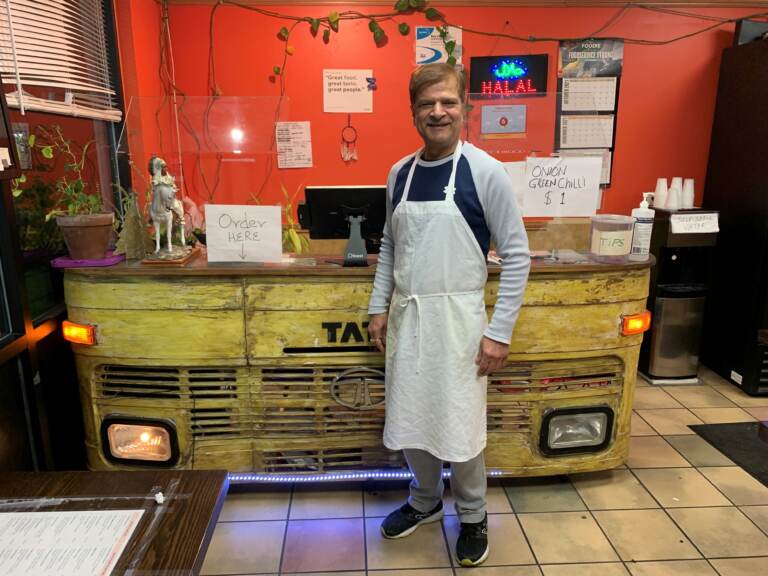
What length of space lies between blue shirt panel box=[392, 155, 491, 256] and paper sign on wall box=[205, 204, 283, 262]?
0.59 m

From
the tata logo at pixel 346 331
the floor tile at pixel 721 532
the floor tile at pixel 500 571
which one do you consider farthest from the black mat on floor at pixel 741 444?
the tata logo at pixel 346 331

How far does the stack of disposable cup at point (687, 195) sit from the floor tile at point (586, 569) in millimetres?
2451

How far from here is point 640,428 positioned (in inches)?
121

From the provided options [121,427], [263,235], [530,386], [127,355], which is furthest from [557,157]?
[121,427]

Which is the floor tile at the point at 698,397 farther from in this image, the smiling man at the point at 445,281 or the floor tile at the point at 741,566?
the smiling man at the point at 445,281

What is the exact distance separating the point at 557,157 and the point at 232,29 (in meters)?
2.40

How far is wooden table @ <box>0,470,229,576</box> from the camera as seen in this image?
3.23ft

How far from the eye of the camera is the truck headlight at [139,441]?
87.4 inches

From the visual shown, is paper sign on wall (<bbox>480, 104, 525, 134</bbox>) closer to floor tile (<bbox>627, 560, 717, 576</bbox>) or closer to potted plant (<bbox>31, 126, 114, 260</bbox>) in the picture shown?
potted plant (<bbox>31, 126, 114, 260</bbox>)

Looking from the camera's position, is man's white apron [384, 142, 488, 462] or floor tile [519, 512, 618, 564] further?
floor tile [519, 512, 618, 564]

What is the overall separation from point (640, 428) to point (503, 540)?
1320mm

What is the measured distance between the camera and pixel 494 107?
8.04 ft

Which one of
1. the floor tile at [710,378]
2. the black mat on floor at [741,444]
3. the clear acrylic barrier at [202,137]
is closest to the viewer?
the clear acrylic barrier at [202,137]

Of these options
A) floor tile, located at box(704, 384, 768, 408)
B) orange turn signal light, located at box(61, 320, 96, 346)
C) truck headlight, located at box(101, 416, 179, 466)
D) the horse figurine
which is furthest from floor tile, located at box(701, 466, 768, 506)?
orange turn signal light, located at box(61, 320, 96, 346)
